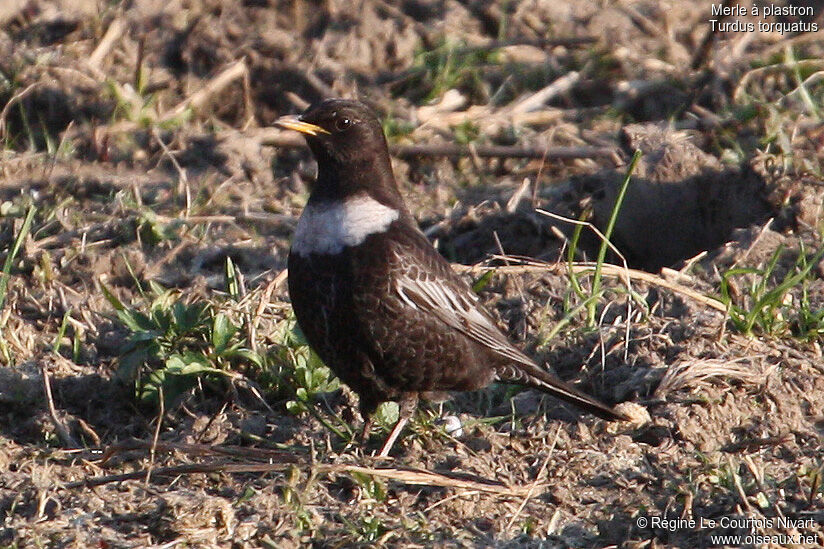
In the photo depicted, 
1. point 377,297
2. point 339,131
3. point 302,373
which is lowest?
point 302,373

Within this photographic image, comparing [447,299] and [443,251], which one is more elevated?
[447,299]

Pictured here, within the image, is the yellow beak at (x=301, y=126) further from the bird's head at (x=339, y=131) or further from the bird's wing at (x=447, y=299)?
the bird's wing at (x=447, y=299)

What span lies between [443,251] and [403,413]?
1793 millimetres

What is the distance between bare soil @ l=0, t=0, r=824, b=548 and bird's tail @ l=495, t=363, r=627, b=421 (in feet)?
0.31

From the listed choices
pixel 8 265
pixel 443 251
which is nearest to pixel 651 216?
pixel 443 251

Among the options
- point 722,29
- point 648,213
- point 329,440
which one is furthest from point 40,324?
point 722,29

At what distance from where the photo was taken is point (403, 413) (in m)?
5.41

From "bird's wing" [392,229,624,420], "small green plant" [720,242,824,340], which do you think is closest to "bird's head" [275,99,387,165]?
"bird's wing" [392,229,624,420]

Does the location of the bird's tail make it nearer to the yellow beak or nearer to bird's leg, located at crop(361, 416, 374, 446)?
bird's leg, located at crop(361, 416, 374, 446)

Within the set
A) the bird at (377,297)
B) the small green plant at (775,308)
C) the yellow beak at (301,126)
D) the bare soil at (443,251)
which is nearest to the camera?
the bare soil at (443,251)

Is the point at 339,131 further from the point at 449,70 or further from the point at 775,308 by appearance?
the point at 449,70

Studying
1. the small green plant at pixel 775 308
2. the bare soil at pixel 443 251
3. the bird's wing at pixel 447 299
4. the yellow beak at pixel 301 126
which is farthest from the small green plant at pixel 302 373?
the small green plant at pixel 775 308

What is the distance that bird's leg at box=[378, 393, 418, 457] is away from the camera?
529 centimetres

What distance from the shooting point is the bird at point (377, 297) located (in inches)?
204
